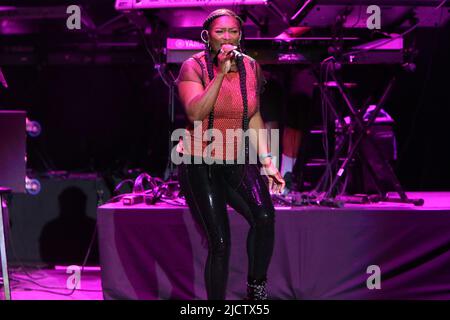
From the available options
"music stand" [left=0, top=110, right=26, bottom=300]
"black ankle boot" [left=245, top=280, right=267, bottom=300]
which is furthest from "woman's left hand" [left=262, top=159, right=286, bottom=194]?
"music stand" [left=0, top=110, right=26, bottom=300]

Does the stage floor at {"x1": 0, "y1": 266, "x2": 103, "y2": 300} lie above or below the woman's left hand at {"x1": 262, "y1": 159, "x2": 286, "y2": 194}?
below

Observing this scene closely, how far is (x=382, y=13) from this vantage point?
4598 mm

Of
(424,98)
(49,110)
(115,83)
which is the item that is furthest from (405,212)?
(49,110)

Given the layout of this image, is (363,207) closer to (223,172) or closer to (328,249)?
(328,249)

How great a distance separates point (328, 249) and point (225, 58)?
2.00 m

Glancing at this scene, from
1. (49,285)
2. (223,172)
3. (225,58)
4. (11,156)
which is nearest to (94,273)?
(49,285)

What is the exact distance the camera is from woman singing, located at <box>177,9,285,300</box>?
326 centimetres

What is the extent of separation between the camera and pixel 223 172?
11.1ft

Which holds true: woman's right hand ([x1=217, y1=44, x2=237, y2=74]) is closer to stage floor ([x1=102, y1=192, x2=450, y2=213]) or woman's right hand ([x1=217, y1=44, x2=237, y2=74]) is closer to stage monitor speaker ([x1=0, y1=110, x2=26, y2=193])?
stage floor ([x1=102, y1=192, x2=450, y2=213])

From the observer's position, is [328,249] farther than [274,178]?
Yes

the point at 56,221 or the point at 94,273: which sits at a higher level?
the point at 56,221

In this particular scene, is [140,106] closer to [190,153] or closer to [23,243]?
[23,243]

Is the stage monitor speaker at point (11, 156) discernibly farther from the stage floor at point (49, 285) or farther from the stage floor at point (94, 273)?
the stage floor at point (49, 285)

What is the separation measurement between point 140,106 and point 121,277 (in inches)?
148
